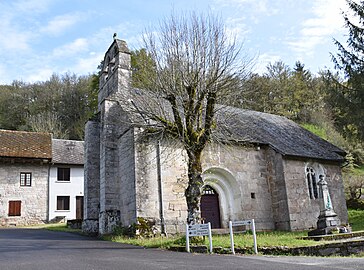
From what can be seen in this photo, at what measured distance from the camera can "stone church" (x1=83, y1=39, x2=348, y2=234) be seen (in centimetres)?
1523

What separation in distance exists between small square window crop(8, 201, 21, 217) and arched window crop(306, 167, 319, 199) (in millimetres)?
20805

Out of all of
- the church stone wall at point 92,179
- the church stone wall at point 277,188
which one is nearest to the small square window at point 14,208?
the church stone wall at point 92,179

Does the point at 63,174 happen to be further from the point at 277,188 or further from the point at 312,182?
the point at 312,182

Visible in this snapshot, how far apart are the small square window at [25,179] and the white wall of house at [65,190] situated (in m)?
1.56

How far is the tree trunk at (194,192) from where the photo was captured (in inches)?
475

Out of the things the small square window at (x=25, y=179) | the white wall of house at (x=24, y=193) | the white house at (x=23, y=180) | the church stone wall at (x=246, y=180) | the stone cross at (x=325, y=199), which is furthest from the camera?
the small square window at (x=25, y=179)

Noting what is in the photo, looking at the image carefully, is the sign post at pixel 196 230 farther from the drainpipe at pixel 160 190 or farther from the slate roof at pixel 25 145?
the slate roof at pixel 25 145

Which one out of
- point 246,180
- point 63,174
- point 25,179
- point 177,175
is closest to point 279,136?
point 246,180

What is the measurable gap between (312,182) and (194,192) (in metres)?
9.71

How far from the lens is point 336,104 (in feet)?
64.1

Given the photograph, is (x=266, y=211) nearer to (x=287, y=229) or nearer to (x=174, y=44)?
(x=287, y=229)

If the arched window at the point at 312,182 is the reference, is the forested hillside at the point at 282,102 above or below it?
above

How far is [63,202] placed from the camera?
2983 cm

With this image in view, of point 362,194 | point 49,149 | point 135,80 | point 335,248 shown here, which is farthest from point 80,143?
point 335,248
